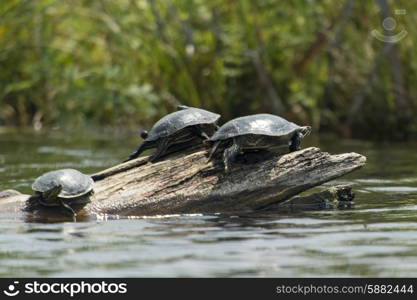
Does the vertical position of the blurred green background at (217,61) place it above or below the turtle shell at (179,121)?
above

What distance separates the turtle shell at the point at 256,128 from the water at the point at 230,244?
72cm

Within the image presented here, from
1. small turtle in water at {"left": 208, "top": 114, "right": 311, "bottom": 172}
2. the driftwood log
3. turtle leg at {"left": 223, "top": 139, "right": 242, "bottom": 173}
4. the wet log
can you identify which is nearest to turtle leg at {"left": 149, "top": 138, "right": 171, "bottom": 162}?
the driftwood log

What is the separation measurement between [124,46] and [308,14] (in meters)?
4.41

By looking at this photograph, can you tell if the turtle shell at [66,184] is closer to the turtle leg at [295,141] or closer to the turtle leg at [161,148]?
the turtle leg at [161,148]

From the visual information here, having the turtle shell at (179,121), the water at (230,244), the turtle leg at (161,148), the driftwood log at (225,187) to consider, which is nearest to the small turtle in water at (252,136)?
the driftwood log at (225,187)

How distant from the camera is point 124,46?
62.8 feet

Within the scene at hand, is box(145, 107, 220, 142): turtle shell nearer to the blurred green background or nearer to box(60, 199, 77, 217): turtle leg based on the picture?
box(60, 199, 77, 217): turtle leg

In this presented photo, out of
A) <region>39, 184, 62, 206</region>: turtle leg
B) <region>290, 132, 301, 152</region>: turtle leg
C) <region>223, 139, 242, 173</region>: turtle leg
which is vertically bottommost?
<region>39, 184, 62, 206</region>: turtle leg

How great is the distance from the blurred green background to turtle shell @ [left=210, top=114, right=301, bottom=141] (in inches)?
297

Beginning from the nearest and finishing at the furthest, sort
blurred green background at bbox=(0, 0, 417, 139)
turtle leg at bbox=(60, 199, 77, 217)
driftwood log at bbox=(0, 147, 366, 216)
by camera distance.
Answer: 1. turtle leg at bbox=(60, 199, 77, 217)
2. driftwood log at bbox=(0, 147, 366, 216)
3. blurred green background at bbox=(0, 0, 417, 139)

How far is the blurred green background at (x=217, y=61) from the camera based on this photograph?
16297mm

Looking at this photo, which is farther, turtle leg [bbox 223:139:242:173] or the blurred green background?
the blurred green background

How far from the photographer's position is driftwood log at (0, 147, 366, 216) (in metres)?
8.43

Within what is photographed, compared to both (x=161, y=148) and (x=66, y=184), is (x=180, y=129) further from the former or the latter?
(x=66, y=184)
